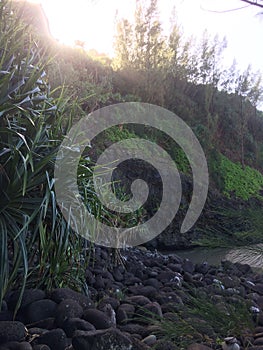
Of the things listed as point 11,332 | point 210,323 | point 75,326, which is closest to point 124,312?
point 75,326

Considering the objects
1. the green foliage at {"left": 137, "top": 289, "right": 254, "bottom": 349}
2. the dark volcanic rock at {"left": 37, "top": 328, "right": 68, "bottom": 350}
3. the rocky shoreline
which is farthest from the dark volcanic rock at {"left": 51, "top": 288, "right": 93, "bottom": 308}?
the green foliage at {"left": 137, "top": 289, "right": 254, "bottom": 349}

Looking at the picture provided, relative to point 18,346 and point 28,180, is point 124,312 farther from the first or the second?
point 28,180

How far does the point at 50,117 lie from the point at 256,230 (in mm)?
1930

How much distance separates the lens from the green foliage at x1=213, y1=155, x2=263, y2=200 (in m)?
7.63

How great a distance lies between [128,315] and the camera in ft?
8.04

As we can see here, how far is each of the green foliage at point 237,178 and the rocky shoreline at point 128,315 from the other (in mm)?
4110

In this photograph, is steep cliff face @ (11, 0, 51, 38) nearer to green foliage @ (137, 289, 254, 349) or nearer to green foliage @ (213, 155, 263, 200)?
green foliage @ (137, 289, 254, 349)

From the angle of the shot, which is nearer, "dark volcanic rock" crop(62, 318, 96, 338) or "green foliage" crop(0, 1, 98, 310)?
"dark volcanic rock" crop(62, 318, 96, 338)

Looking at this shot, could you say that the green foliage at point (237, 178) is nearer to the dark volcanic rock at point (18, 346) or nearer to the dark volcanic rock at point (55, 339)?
the dark volcanic rock at point (55, 339)

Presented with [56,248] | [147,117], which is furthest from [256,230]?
[147,117]

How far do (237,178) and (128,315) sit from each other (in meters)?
6.04

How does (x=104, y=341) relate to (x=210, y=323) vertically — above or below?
below

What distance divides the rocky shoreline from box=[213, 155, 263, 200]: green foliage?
13.5ft

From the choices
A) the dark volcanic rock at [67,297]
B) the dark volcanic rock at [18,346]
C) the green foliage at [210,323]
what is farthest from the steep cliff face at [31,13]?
the green foliage at [210,323]
